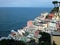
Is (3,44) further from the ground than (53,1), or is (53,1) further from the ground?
(53,1)

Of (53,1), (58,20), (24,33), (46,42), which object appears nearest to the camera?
(46,42)

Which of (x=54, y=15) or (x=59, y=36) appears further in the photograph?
(x=54, y=15)

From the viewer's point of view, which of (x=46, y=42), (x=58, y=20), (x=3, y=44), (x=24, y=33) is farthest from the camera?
(x=58, y=20)

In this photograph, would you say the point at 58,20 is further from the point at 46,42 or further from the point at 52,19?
the point at 46,42

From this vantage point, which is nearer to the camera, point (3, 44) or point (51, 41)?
point (3, 44)

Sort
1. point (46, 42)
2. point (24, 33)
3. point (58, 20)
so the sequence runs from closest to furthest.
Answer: point (46, 42) → point (24, 33) → point (58, 20)

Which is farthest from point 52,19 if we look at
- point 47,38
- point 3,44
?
point 3,44

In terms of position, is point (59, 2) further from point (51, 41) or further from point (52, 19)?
point (51, 41)

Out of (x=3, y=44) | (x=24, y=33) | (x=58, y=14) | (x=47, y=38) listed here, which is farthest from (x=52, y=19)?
(x=3, y=44)

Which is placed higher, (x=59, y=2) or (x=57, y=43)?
(x=59, y=2)
